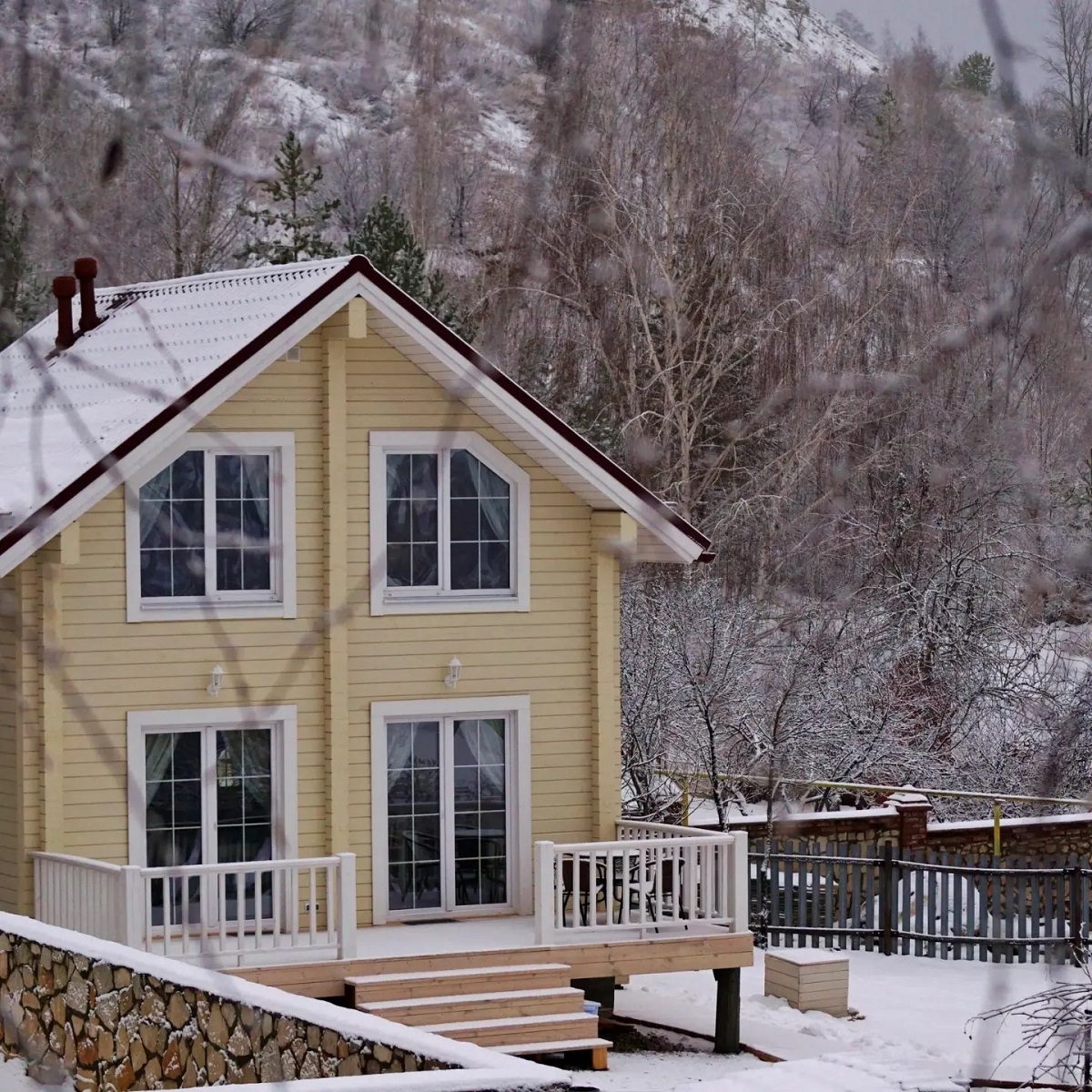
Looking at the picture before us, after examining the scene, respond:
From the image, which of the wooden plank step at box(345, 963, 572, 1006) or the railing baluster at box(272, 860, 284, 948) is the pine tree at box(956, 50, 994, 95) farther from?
the wooden plank step at box(345, 963, 572, 1006)

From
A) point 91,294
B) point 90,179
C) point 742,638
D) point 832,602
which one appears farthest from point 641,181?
point 90,179

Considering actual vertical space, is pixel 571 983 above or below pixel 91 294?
below

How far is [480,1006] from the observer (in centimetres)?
1291

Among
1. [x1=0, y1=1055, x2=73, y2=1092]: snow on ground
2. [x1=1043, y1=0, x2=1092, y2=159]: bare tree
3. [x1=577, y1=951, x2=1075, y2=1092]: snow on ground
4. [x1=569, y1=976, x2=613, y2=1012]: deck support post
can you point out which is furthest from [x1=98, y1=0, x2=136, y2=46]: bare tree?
[x1=569, y1=976, x2=613, y2=1012]: deck support post

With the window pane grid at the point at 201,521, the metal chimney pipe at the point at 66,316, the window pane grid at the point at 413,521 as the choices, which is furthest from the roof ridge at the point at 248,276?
the window pane grid at the point at 413,521

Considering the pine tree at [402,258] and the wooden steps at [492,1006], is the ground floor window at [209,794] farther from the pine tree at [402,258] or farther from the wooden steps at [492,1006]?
the pine tree at [402,258]

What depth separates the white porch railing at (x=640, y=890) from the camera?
13523 mm

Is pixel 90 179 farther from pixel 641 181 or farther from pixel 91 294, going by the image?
pixel 641 181

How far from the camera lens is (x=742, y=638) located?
23891mm

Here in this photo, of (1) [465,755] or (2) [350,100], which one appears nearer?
(2) [350,100]

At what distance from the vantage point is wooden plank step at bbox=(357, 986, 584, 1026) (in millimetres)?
12680

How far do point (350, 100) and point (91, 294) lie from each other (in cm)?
1414

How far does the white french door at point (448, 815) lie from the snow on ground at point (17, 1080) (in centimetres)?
394

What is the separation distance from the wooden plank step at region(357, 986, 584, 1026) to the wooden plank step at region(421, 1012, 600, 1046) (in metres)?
0.05
